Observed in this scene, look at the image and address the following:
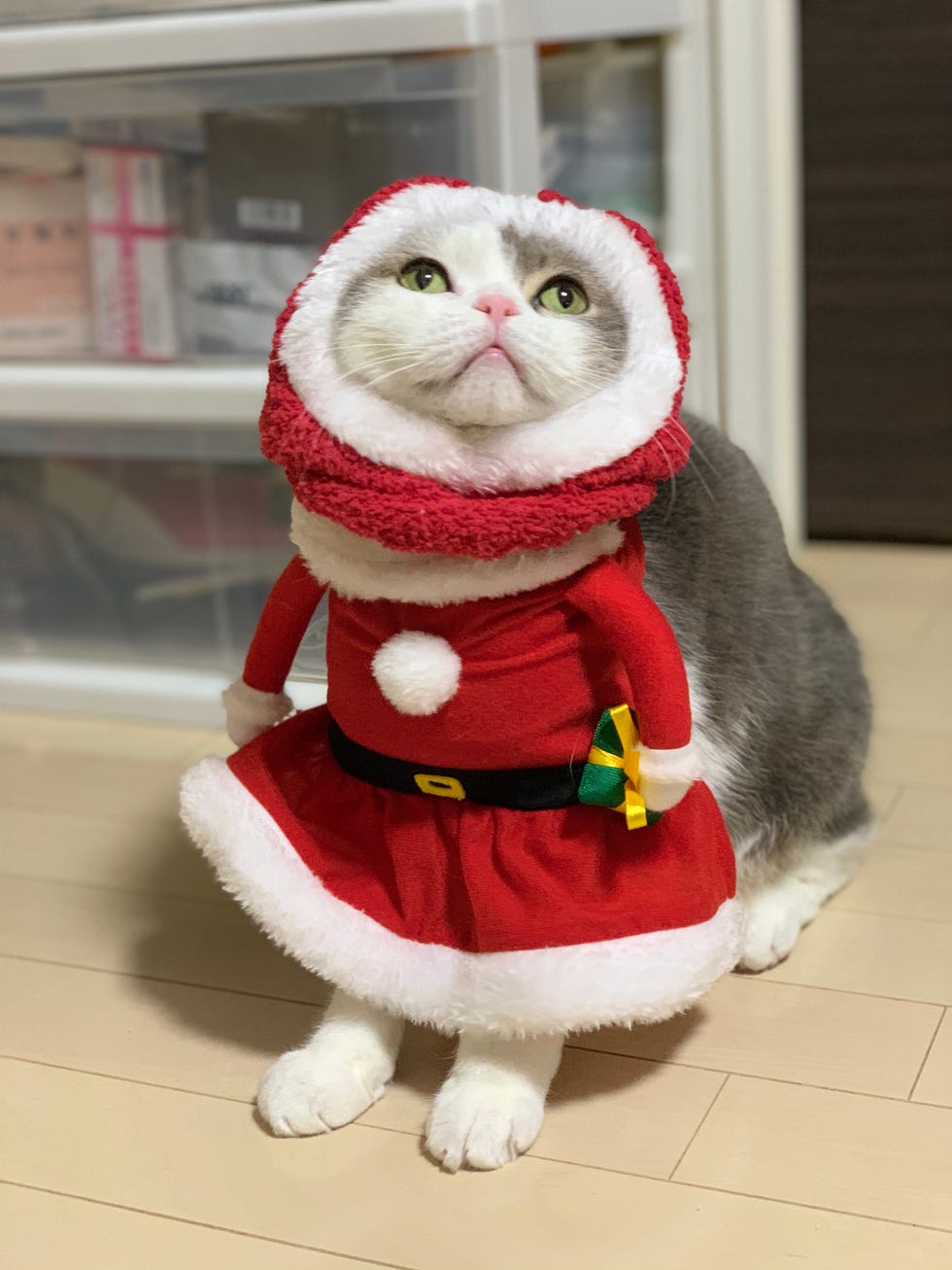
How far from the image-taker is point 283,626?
90 centimetres

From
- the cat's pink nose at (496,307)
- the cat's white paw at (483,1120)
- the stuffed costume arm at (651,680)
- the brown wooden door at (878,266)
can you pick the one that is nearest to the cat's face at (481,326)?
the cat's pink nose at (496,307)

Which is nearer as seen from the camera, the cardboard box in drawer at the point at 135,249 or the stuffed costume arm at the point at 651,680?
the stuffed costume arm at the point at 651,680

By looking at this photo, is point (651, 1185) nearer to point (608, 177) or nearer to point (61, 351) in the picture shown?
point (61, 351)

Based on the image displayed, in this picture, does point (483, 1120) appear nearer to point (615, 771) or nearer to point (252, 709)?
point (615, 771)

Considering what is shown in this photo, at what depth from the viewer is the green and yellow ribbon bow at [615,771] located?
79 centimetres

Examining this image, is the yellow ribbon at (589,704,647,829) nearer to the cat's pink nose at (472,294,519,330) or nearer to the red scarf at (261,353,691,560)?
the red scarf at (261,353,691,560)

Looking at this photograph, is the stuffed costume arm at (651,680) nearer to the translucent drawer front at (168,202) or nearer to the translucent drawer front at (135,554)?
the translucent drawer front at (168,202)

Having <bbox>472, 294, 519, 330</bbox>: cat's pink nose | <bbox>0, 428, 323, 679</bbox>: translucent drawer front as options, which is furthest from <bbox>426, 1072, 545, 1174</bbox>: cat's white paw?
<bbox>0, 428, 323, 679</bbox>: translucent drawer front

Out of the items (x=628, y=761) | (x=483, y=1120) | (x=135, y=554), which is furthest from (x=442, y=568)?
(x=135, y=554)

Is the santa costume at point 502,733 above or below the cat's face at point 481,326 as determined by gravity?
below

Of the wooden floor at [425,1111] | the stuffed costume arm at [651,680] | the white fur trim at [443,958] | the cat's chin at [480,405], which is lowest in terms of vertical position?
the wooden floor at [425,1111]

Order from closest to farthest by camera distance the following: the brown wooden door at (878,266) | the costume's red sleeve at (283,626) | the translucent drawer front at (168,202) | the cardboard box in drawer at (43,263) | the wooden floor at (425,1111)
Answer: the wooden floor at (425,1111) → the costume's red sleeve at (283,626) → the translucent drawer front at (168,202) → the cardboard box in drawer at (43,263) → the brown wooden door at (878,266)

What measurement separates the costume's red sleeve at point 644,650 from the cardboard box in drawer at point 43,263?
906 mm

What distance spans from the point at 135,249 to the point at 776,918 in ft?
3.03
